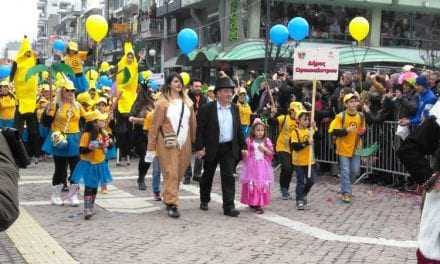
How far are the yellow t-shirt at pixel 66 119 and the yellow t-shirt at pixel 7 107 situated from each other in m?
4.94

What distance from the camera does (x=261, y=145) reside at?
9172mm

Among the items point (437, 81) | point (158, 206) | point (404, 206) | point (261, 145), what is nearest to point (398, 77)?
point (437, 81)

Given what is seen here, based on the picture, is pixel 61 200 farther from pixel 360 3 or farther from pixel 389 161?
pixel 360 3

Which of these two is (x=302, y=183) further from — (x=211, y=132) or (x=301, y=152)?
(x=211, y=132)

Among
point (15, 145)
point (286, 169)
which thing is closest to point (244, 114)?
point (286, 169)

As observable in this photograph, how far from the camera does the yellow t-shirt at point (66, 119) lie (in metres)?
9.28

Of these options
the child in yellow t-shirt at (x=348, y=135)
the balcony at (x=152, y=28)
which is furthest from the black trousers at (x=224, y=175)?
the balcony at (x=152, y=28)

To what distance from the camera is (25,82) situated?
44.9ft

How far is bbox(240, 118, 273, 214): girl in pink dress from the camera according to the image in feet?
29.1

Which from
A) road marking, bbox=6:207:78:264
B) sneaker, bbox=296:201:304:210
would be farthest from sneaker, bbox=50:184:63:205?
sneaker, bbox=296:201:304:210

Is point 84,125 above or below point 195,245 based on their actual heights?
above

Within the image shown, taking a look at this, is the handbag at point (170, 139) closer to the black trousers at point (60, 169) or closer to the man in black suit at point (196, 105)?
the black trousers at point (60, 169)

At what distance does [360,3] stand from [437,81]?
2562cm

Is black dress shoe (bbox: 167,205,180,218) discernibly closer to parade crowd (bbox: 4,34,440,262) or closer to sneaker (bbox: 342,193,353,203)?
parade crowd (bbox: 4,34,440,262)
